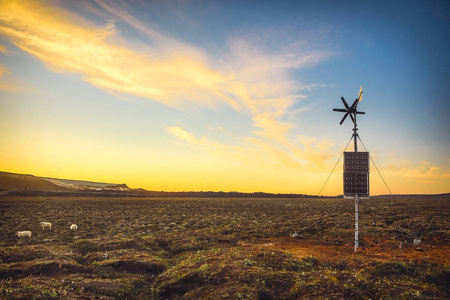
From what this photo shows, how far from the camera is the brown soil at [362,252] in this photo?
2045cm

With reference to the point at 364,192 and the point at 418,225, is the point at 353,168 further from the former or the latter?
the point at 418,225

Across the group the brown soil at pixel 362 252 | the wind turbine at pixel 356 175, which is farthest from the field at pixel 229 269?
the wind turbine at pixel 356 175

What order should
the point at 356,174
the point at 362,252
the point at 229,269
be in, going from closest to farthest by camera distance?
the point at 229,269 → the point at 356,174 → the point at 362,252

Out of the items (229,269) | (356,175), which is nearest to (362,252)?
(356,175)

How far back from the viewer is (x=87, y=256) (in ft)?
72.4

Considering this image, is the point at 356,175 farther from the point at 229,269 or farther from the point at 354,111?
the point at 229,269

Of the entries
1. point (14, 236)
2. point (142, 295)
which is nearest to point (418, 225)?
point (142, 295)

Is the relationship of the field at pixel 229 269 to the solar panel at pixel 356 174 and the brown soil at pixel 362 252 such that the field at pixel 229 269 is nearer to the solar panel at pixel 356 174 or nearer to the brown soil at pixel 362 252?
the brown soil at pixel 362 252

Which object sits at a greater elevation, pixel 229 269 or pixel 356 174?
pixel 356 174

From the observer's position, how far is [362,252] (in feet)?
78.4

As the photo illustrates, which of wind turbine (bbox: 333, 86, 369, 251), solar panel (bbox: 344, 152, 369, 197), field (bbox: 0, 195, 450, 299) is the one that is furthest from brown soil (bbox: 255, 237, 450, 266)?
solar panel (bbox: 344, 152, 369, 197)

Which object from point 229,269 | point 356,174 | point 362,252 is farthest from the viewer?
point 362,252

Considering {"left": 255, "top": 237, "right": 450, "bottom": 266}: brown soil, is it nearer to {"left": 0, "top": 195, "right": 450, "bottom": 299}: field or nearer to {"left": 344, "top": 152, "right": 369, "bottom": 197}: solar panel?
{"left": 0, "top": 195, "right": 450, "bottom": 299}: field

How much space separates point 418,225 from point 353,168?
19.0 m
